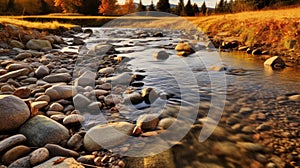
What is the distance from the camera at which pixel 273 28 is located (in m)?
9.59

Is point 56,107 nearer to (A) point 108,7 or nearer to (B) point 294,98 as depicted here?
(B) point 294,98

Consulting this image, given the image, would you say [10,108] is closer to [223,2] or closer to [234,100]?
[234,100]

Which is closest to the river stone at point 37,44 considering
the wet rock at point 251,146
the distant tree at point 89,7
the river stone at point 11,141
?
the river stone at point 11,141

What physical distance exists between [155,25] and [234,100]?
26.8m

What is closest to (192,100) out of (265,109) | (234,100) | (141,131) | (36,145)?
(234,100)

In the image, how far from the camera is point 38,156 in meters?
2.04

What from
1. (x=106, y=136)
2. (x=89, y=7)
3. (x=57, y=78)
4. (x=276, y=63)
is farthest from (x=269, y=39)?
(x=89, y=7)

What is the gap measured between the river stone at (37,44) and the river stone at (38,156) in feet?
27.2

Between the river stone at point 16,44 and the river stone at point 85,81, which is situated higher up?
the river stone at point 16,44

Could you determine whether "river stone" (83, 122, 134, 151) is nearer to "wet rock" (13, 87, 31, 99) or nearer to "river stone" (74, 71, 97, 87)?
"wet rock" (13, 87, 31, 99)

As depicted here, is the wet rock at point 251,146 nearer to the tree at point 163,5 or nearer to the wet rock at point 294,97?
the wet rock at point 294,97

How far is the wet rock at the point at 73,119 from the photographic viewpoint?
2905 mm

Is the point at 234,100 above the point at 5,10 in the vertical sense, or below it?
below

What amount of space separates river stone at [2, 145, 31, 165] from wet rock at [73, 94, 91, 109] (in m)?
1.33
